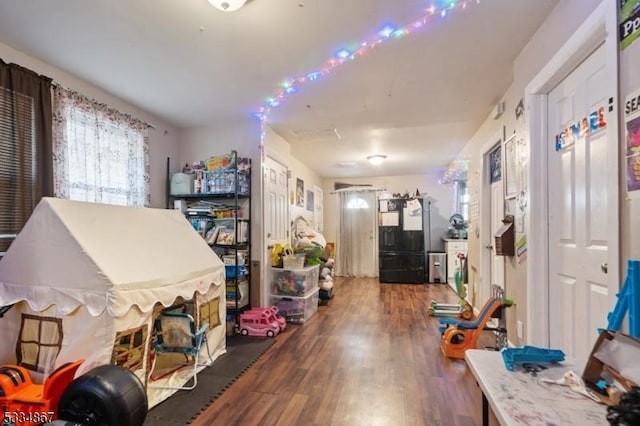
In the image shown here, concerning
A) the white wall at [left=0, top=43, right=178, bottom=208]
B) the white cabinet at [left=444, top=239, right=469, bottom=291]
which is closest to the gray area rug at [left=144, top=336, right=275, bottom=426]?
the white wall at [left=0, top=43, right=178, bottom=208]

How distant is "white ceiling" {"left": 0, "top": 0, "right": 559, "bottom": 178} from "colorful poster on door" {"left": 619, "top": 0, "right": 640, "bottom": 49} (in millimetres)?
607

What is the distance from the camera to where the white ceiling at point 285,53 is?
179 centimetres

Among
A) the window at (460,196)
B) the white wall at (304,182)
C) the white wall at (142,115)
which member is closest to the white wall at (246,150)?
the white wall at (142,115)

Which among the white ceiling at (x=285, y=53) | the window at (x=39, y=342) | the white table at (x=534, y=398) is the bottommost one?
the window at (x=39, y=342)

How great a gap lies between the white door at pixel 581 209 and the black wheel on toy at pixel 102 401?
2310 mm

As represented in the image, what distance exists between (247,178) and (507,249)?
2816mm

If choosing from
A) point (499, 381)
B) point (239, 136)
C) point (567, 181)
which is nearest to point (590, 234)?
point (567, 181)

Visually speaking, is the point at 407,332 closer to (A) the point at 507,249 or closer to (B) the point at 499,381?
(A) the point at 507,249

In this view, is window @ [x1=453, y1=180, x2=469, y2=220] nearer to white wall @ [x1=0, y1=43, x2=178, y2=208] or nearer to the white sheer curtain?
white wall @ [x1=0, y1=43, x2=178, y2=208]

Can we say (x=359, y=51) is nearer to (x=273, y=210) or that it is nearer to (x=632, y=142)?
(x=632, y=142)

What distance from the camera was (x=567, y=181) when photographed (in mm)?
1883

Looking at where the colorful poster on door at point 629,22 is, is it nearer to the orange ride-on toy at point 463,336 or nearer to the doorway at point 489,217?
the orange ride-on toy at point 463,336

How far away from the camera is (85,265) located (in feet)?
5.74

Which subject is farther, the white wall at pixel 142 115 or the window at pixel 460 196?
the window at pixel 460 196
